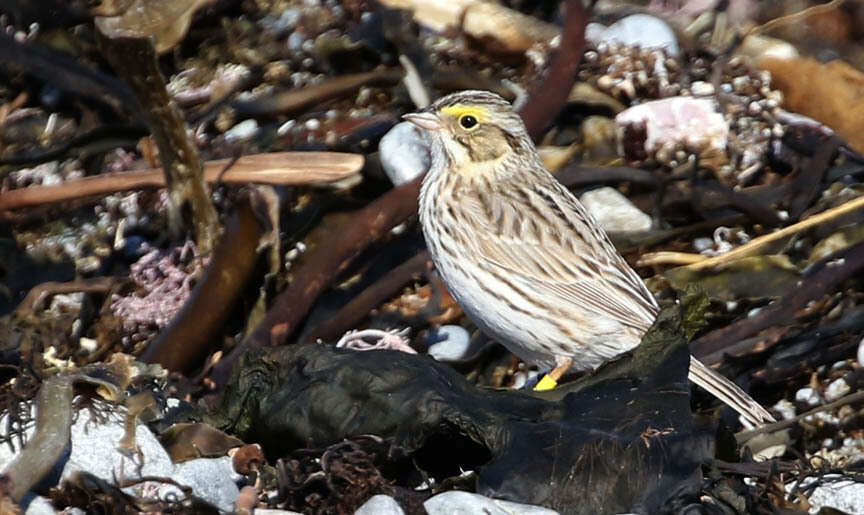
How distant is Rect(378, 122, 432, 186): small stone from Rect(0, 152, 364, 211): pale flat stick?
145mm

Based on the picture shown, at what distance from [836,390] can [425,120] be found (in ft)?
4.50

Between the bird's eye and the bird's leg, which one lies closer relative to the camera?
the bird's leg

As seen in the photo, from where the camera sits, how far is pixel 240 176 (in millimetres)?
4906

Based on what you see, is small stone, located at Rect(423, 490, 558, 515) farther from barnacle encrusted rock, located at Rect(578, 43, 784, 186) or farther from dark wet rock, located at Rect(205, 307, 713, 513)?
barnacle encrusted rock, located at Rect(578, 43, 784, 186)

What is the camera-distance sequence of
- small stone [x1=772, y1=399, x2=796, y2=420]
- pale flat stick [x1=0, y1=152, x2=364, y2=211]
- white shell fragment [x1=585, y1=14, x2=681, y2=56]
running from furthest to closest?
white shell fragment [x1=585, y1=14, x2=681, y2=56] < pale flat stick [x1=0, y1=152, x2=364, y2=211] < small stone [x1=772, y1=399, x2=796, y2=420]

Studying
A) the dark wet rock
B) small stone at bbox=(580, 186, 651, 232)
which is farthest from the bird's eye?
the dark wet rock

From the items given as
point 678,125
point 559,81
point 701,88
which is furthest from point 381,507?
point 701,88

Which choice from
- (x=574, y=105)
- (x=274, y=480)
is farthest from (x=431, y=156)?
(x=274, y=480)

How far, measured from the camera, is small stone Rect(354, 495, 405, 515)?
10.3 feet

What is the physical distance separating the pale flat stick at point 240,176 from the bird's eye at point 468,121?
0.38 m

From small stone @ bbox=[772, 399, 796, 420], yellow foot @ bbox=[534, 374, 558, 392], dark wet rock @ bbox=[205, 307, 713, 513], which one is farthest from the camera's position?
small stone @ bbox=[772, 399, 796, 420]

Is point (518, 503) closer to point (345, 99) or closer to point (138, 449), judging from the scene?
point (138, 449)

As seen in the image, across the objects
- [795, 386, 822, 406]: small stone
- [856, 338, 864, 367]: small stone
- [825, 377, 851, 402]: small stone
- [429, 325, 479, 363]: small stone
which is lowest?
[429, 325, 479, 363]: small stone

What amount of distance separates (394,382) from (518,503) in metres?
0.49
